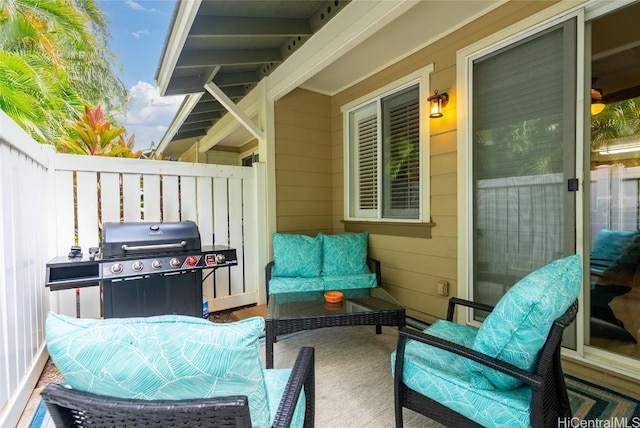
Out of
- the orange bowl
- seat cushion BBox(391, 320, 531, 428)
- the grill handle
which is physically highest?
the grill handle

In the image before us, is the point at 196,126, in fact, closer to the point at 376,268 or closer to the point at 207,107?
the point at 207,107

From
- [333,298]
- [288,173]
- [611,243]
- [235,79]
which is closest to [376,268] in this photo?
[333,298]

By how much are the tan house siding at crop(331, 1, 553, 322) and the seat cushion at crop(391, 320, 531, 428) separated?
1.35 meters

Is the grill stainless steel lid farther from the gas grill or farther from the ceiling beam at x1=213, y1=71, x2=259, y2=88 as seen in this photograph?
the ceiling beam at x1=213, y1=71, x2=259, y2=88

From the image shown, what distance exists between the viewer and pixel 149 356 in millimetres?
746

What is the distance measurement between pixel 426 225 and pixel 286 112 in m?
2.32

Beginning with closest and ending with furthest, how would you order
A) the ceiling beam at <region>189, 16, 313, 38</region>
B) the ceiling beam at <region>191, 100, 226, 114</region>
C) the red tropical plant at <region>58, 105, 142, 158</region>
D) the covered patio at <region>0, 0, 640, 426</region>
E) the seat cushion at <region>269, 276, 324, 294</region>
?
the covered patio at <region>0, 0, 640, 426</region>, the ceiling beam at <region>189, 16, 313, 38</region>, the seat cushion at <region>269, 276, 324, 294</region>, the red tropical plant at <region>58, 105, 142, 158</region>, the ceiling beam at <region>191, 100, 226, 114</region>

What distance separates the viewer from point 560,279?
4.25 feet

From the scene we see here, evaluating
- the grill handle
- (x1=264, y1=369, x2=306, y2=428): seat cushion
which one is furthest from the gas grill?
(x1=264, y1=369, x2=306, y2=428): seat cushion

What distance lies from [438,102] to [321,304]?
2216mm

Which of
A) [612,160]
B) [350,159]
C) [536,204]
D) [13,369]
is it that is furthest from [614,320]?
[13,369]

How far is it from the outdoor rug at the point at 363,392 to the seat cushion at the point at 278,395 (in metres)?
0.56

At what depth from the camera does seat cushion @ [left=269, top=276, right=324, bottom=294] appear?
304 cm

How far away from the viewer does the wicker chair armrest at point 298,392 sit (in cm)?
97
